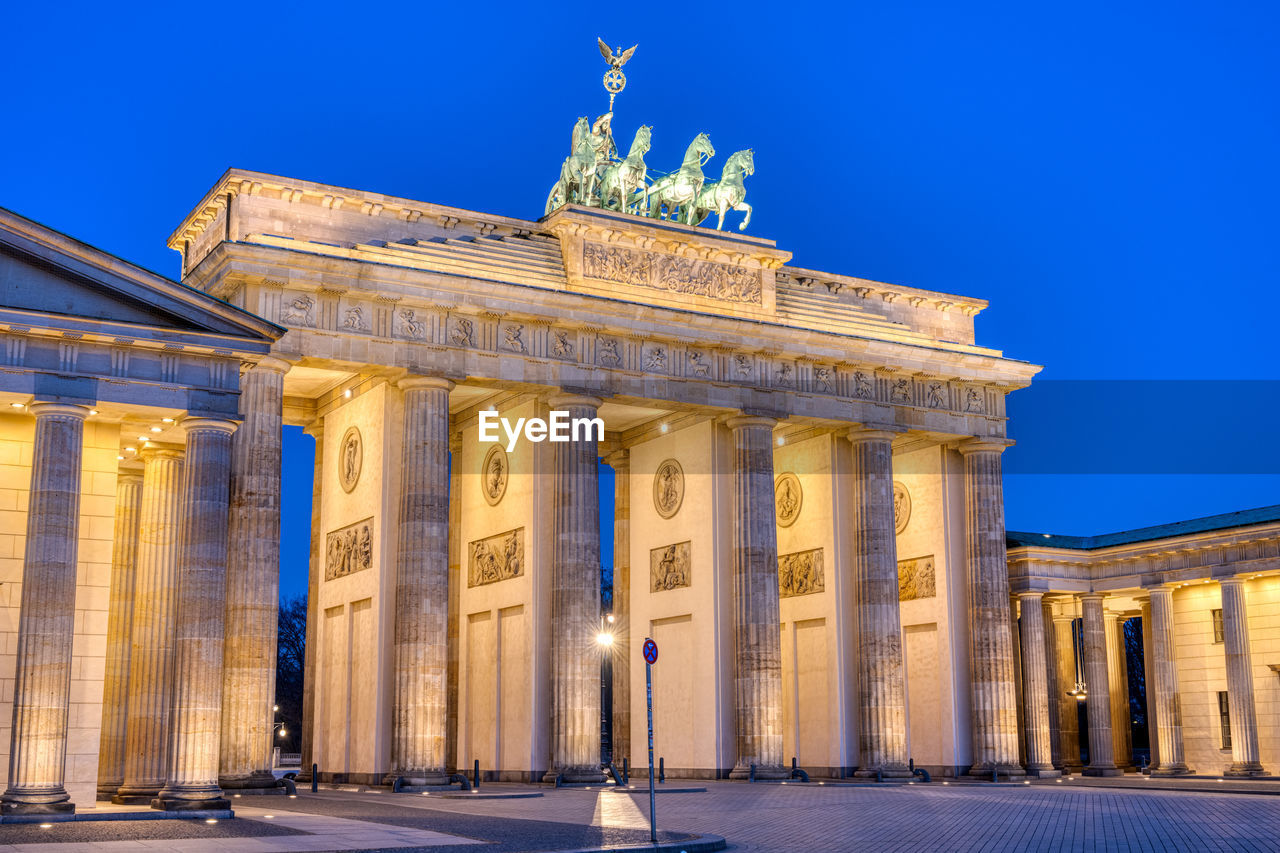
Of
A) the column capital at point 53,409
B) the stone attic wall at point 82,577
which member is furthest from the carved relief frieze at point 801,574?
the column capital at point 53,409

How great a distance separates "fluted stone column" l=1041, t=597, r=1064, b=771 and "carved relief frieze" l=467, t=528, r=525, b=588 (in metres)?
25.8

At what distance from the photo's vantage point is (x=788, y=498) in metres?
55.0

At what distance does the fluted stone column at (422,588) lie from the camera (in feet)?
134

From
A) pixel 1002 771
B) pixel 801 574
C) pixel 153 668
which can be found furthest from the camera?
pixel 801 574

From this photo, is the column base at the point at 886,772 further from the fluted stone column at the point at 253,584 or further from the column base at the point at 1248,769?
the fluted stone column at the point at 253,584

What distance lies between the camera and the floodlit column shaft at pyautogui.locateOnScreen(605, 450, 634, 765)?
5269cm

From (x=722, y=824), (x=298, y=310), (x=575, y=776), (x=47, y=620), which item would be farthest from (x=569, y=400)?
(x=47, y=620)

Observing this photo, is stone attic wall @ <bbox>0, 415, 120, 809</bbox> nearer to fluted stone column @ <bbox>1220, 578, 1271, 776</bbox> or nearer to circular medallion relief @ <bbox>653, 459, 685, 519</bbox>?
circular medallion relief @ <bbox>653, 459, 685, 519</bbox>

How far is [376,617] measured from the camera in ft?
140

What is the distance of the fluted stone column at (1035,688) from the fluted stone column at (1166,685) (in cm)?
431

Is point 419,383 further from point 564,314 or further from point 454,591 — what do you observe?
point 454,591

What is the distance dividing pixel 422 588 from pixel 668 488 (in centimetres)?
1317

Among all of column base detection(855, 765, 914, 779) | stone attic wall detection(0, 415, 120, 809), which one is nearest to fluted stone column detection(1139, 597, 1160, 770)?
column base detection(855, 765, 914, 779)

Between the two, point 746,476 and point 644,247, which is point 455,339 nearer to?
point 644,247
